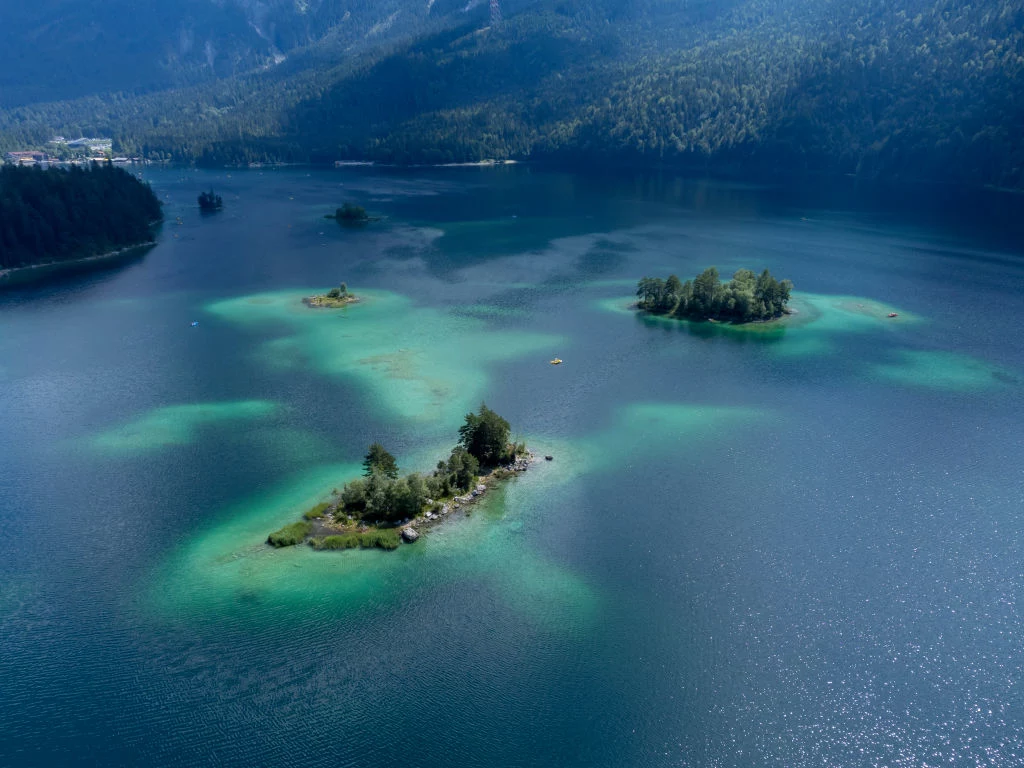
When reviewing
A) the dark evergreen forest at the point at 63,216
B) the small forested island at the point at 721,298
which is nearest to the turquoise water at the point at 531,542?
the small forested island at the point at 721,298

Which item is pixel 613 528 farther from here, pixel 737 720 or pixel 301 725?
pixel 301 725

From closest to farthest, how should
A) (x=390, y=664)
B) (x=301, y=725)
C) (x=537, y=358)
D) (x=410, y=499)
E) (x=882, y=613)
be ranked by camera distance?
(x=301, y=725) < (x=390, y=664) < (x=882, y=613) < (x=410, y=499) < (x=537, y=358)

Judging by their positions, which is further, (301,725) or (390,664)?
(390,664)

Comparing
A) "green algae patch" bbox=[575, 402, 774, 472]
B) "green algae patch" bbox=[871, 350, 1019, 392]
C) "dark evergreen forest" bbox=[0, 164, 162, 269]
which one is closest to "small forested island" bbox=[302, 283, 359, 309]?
"green algae patch" bbox=[575, 402, 774, 472]

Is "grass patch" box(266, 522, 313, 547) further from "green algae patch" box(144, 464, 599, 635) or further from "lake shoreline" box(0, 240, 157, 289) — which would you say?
"lake shoreline" box(0, 240, 157, 289)

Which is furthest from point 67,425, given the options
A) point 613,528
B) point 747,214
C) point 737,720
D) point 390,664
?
point 747,214

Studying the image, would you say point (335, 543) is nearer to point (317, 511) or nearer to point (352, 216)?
point (317, 511)

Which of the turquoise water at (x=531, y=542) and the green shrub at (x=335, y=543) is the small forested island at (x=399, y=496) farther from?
the turquoise water at (x=531, y=542)
